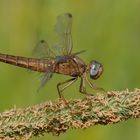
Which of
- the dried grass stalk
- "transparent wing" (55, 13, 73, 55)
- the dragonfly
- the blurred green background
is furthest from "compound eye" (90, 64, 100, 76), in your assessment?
the dried grass stalk

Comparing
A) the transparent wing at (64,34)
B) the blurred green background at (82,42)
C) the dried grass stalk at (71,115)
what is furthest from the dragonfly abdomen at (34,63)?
the dried grass stalk at (71,115)

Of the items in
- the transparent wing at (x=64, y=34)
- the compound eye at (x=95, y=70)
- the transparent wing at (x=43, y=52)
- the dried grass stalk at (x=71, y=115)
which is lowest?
the dried grass stalk at (x=71, y=115)

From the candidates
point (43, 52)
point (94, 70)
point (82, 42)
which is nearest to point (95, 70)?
point (94, 70)

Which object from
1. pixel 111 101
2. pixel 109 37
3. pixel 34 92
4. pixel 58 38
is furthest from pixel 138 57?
pixel 111 101

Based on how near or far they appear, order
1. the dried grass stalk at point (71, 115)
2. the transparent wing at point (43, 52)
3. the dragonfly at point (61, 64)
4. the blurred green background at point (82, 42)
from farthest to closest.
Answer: the blurred green background at point (82, 42) → the transparent wing at point (43, 52) → the dragonfly at point (61, 64) → the dried grass stalk at point (71, 115)

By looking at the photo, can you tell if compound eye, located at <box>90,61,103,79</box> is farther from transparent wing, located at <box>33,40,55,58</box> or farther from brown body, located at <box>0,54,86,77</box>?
transparent wing, located at <box>33,40,55,58</box>

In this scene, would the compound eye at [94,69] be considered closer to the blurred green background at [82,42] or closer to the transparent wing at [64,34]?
the transparent wing at [64,34]
